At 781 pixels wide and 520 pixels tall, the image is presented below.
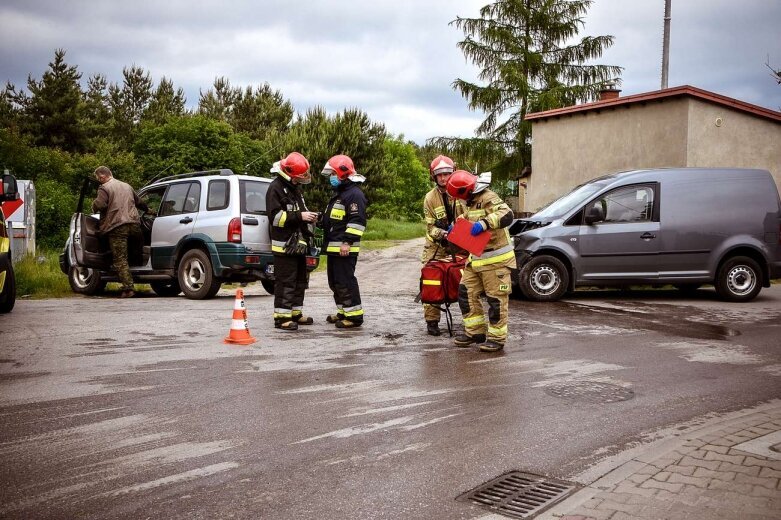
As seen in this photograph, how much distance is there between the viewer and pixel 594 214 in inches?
470

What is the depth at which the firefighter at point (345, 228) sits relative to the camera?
8641 millimetres

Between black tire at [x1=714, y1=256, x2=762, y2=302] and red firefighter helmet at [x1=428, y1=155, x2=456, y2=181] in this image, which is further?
black tire at [x1=714, y1=256, x2=762, y2=302]

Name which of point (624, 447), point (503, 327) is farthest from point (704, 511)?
point (503, 327)

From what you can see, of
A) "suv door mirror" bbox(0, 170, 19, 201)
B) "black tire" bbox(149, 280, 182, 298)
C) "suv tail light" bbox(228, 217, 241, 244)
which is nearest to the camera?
"suv door mirror" bbox(0, 170, 19, 201)

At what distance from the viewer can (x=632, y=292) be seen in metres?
13.7

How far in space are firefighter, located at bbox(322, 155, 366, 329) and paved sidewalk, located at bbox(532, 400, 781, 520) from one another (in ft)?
15.4

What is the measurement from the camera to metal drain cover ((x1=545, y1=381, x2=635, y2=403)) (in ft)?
18.8

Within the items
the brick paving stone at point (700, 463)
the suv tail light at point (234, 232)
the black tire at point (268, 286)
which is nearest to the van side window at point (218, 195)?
the suv tail light at point (234, 232)

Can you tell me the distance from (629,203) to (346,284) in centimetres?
595

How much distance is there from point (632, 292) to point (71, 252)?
10.0 metres

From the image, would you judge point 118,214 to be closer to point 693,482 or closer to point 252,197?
point 252,197

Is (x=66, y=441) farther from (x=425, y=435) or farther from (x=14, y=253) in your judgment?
(x=14, y=253)

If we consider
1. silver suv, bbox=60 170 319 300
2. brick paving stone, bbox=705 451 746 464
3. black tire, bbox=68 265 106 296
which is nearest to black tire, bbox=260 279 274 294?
Result: silver suv, bbox=60 170 319 300

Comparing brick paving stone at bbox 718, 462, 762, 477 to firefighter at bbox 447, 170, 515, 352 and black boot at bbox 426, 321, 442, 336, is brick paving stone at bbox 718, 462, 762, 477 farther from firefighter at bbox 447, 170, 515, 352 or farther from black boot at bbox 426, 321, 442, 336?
black boot at bbox 426, 321, 442, 336
